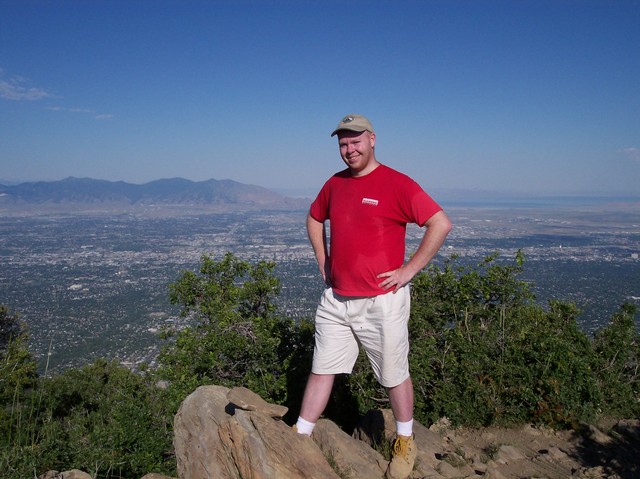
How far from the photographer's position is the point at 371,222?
131 inches

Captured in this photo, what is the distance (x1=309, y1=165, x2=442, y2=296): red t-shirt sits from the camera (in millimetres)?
3268

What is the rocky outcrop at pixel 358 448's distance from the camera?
3016mm

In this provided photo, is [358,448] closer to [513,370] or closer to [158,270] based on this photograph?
[513,370]

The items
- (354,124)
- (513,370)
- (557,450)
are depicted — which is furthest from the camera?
(513,370)

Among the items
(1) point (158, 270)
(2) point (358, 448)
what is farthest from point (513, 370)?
(1) point (158, 270)

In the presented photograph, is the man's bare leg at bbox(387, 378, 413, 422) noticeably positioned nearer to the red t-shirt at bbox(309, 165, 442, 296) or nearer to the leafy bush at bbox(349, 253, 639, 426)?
the red t-shirt at bbox(309, 165, 442, 296)

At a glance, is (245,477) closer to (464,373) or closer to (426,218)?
(426,218)

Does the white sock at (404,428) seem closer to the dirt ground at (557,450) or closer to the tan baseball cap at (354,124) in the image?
the dirt ground at (557,450)

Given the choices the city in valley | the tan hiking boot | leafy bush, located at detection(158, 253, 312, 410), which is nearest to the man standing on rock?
the tan hiking boot

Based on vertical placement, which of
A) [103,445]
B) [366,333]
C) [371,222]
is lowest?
[103,445]

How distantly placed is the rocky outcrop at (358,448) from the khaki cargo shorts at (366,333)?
62cm

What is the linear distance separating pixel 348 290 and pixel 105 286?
4477 cm

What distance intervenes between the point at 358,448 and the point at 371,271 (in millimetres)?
1589

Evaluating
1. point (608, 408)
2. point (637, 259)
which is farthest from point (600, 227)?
point (608, 408)
